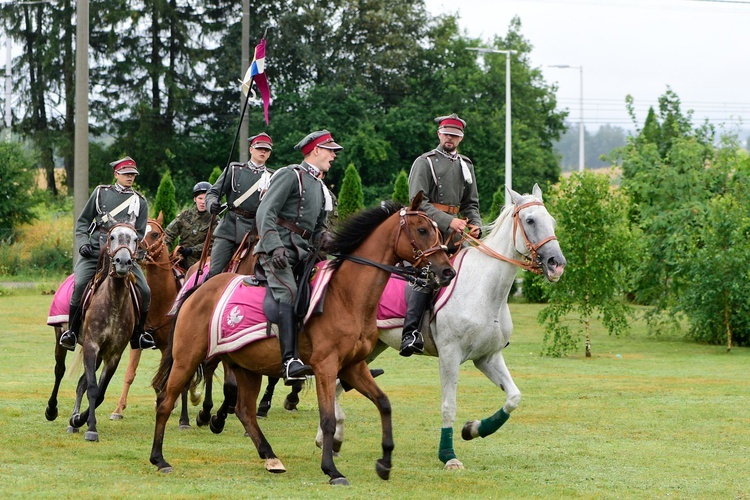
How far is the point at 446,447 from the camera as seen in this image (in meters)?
9.68

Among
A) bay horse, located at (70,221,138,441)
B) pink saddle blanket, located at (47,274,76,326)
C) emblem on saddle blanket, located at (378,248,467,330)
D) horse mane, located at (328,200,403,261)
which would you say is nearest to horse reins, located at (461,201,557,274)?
emblem on saddle blanket, located at (378,248,467,330)

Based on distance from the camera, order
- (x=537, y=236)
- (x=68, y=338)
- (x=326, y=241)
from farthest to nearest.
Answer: (x=68, y=338)
(x=537, y=236)
(x=326, y=241)

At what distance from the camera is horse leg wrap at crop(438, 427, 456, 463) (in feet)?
31.7

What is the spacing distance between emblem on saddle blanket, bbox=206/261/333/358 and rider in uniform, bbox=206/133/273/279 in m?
2.54

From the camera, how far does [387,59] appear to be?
53.2 meters

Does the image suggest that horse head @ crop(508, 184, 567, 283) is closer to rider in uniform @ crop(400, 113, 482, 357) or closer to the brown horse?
rider in uniform @ crop(400, 113, 482, 357)

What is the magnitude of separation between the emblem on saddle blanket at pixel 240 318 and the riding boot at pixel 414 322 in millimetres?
1388

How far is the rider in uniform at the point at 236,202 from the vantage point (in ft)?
39.1

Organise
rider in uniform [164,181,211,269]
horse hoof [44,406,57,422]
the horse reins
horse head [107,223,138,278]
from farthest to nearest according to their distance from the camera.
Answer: rider in uniform [164,181,211,269], horse hoof [44,406,57,422], horse head [107,223,138,278], the horse reins

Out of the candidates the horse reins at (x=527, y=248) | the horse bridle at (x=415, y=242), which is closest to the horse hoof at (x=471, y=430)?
the horse reins at (x=527, y=248)

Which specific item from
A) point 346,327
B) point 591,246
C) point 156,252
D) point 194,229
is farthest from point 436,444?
point 591,246

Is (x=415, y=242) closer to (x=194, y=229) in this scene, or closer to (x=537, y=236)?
(x=537, y=236)

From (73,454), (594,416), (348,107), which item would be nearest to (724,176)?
(594,416)

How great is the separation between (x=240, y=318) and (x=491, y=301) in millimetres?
2341
